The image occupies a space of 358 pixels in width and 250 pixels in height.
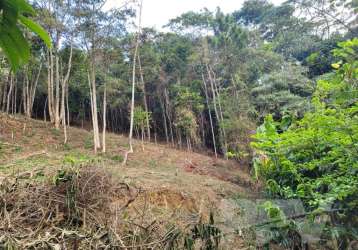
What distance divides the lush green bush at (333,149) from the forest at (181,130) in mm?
17

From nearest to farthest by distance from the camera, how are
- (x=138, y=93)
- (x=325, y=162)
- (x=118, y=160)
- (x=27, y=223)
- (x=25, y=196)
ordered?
(x=27, y=223)
(x=25, y=196)
(x=325, y=162)
(x=118, y=160)
(x=138, y=93)

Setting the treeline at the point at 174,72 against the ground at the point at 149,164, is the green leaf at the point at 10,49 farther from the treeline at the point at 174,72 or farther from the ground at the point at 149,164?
the treeline at the point at 174,72

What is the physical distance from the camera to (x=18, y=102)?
1917 cm

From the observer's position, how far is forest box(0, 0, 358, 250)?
2.32 metres

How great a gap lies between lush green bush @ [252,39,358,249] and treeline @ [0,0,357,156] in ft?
27.6

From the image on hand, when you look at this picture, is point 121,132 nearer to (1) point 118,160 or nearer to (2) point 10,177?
(1) point 118,160

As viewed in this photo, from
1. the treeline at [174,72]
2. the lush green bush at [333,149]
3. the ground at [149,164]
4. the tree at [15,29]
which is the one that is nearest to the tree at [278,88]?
the treeline at [174,72]

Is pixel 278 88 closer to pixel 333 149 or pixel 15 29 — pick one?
pixel 333 149

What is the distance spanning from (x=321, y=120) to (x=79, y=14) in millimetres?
11116

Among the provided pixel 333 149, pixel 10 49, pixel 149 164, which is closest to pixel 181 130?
pixel 149 164

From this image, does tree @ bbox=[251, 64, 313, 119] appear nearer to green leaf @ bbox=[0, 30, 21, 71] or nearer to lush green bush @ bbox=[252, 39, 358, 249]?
lush green bush @ bbox=[252, 39, 358, 249]

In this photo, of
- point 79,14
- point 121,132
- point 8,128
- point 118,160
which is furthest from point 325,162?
point 121,132

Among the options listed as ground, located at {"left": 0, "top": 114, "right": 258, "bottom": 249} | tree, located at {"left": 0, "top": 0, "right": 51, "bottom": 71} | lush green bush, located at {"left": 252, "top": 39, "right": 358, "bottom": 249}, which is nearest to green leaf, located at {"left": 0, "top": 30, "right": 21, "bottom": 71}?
tree, located at {"left": 0, "top": 0, "right": 51, "bottom": 71}

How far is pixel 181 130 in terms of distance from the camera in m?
18.2
